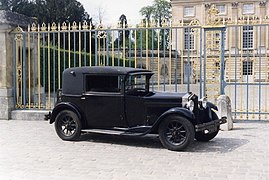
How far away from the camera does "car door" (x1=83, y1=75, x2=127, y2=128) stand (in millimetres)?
7629

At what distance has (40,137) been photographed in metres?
8.49

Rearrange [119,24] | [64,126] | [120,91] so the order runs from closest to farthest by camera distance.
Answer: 1. [120,91]
2. [64,126]
3. [119,24]

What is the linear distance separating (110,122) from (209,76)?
4164 mm

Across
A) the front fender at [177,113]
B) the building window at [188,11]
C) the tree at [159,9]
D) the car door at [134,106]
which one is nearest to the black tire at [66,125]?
the car door at [134,106]

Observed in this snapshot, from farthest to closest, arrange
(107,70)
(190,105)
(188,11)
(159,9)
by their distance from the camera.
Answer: (159,9)
(188,11)
(107,70)
(190,105)

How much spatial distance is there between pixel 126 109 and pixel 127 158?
4.36ft

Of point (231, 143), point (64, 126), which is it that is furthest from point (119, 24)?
point (231, 143)

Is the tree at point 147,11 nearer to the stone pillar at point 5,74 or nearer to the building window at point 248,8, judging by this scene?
the building window at point 248,8

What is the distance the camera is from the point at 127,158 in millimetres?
6492

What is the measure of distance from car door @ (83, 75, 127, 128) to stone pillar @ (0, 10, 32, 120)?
4.07m

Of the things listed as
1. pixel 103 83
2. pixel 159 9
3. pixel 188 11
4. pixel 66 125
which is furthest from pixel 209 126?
pixel 159 9

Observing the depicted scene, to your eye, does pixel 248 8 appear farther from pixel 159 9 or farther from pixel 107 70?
pixel 107 70

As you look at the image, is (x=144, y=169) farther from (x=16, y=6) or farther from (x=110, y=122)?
(x=16, y=6)

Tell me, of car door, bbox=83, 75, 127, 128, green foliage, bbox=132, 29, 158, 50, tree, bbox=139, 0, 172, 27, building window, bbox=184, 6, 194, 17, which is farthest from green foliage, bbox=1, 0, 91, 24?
car door, bbox=83, 75, 127, 128
